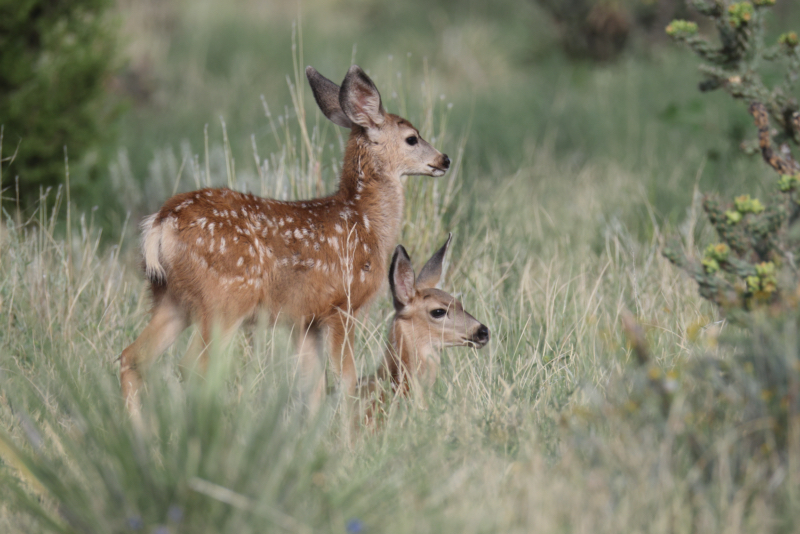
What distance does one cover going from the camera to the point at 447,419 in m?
3.36

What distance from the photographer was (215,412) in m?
2.53

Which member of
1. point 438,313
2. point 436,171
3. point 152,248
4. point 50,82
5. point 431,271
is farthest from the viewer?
point 50,82

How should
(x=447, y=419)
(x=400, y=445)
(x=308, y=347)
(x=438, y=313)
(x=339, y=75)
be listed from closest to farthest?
(x=400, y=445)
(x=447, y=419)
(x=438, y=313)
(x=308, y=347)
(x=339, y=75)

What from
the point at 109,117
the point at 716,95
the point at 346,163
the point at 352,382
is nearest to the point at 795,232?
the point at 352,382

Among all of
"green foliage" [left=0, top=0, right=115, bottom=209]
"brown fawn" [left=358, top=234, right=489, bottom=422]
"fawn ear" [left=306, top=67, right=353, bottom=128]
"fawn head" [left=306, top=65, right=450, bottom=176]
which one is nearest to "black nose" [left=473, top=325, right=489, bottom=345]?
"brown fawn" [left=358, top=234, right=489, bottom=422]

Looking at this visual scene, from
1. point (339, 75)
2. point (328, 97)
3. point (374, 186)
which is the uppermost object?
point (328, 97)

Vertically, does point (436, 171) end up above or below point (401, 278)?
above

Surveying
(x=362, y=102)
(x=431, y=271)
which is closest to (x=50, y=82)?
(x=362, y=102)

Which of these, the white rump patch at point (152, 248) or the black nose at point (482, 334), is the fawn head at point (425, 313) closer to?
the black nose at point (482, 334)

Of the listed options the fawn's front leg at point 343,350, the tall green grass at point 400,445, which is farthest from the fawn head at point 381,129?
the fawn's front leg at point 343,350

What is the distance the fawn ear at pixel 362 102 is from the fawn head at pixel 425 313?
2.75 feet

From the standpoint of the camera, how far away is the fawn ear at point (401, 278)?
173 inches

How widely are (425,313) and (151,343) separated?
1.37 meters

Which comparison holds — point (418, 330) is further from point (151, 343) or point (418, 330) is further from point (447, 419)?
point (151, 343)
